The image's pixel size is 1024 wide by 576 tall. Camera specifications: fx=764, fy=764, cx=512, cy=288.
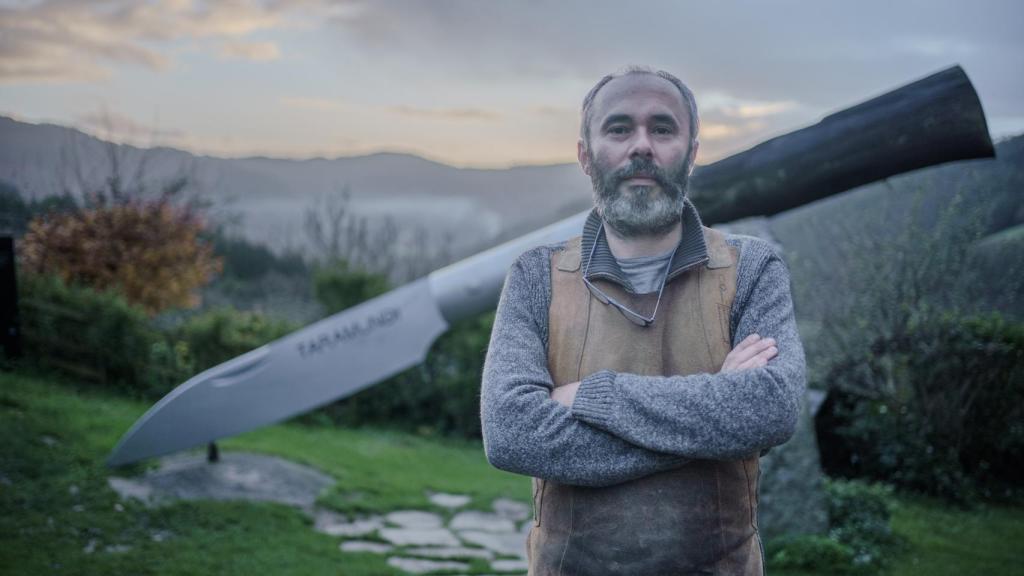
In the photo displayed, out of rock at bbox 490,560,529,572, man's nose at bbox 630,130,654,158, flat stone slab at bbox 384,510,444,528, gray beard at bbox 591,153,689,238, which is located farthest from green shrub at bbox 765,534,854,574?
man's nose at bbox 630,130,654,158

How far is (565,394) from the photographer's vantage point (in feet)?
6.54

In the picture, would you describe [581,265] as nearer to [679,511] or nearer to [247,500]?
[679,511]

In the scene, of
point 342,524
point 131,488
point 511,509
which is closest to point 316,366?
point 342,524

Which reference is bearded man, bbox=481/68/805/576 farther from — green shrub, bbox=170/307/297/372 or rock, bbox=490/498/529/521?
green shrub, bbox=170/307/297/372

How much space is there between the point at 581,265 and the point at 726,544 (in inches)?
32.3

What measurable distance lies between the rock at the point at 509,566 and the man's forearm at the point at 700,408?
9.96ft

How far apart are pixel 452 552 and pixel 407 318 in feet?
5.13

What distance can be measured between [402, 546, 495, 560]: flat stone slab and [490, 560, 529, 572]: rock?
9 cm

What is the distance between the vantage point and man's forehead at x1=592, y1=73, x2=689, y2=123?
6.58 ft

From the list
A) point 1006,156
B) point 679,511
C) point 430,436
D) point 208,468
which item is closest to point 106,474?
point 208,468

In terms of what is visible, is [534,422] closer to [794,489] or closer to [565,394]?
[565,394]

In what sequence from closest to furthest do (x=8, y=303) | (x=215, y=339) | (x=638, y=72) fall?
1. (x=638, y=72)
2. (x=8, y=303)
3. (x=215, y=339)

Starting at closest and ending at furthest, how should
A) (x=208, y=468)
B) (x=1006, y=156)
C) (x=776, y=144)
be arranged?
1. (x=776, y=144)
2. (x=208, y=468)
3. (x=1006, y=156)

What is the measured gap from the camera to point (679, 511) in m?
1.93
